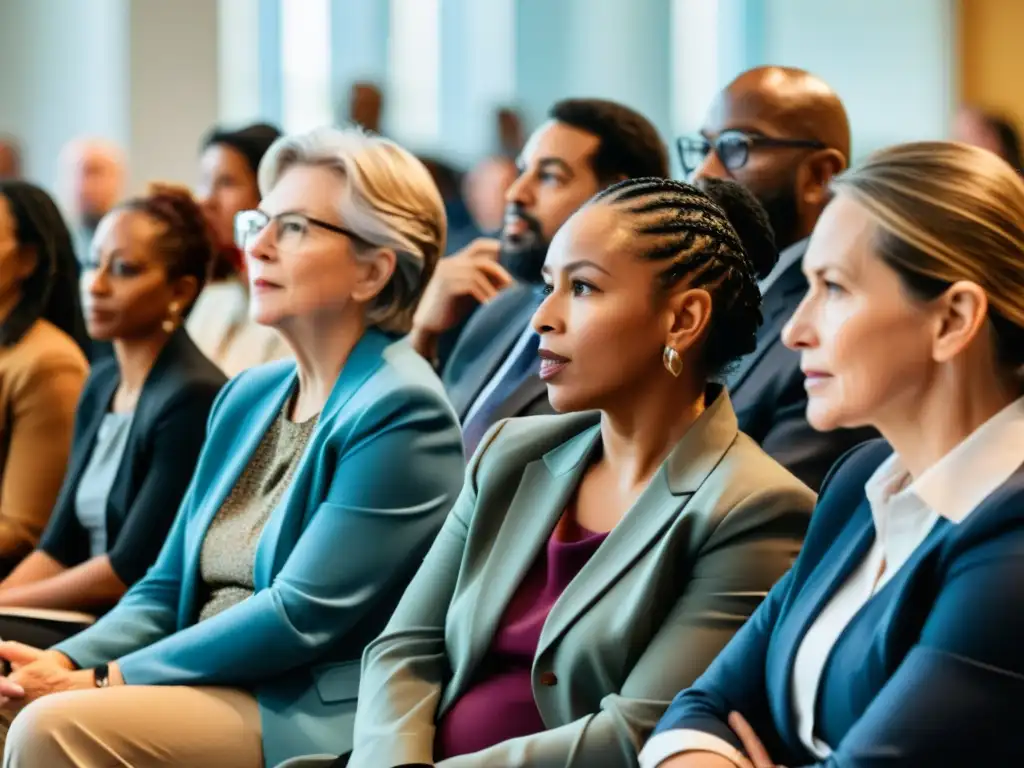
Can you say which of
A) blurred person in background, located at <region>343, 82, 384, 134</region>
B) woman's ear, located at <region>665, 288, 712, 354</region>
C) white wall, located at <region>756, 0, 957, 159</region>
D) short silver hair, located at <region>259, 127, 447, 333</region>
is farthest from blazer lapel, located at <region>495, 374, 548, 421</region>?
white wall, located at <region>756, 0, 957, 159</region>

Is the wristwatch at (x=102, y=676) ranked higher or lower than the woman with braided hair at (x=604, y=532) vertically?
lower

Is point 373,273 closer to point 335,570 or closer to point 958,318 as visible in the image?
point 335,570

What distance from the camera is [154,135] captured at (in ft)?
24.9

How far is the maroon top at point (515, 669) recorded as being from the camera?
2.13 m

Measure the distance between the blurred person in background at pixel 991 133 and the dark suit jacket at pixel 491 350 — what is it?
2576mm

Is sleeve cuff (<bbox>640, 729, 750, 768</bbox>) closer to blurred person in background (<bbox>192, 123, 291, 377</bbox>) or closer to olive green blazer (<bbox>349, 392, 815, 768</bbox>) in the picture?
olive green blazer (<bbox>349, 392, 815, 768</bbox>)

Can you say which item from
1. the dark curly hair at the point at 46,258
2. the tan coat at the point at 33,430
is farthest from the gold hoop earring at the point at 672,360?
the dark curly hair at the point at 46,258

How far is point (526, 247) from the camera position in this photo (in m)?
3.59

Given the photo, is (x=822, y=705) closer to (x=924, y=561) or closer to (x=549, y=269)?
(x=924, y=561)

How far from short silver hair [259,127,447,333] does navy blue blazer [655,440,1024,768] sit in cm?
122

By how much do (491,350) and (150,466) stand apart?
2.54 ft

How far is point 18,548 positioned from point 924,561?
8.32 feet

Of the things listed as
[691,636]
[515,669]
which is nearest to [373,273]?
[515,669]

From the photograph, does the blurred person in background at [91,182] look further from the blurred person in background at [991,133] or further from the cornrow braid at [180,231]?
the blurred person in background at [991,133]
